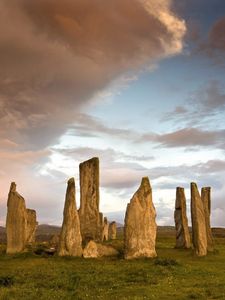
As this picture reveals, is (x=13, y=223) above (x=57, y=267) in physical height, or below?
above

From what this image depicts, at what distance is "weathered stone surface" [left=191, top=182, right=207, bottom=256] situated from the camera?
44.4 meters

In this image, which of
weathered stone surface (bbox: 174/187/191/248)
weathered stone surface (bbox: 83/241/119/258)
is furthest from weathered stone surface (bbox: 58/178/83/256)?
weathered stone surface (bbox: 174/187/191/248)

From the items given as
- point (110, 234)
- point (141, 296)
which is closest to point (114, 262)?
point (141, 296)

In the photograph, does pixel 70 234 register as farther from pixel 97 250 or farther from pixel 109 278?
pixel 109 278

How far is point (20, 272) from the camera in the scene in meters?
33.7

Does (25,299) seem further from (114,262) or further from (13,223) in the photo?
(13,223)

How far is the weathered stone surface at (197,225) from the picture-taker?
1750 inches

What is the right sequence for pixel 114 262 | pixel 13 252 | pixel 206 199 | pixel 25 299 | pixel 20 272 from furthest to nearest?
pixel 206 199
pixel 13 252
pixel 114 262
pixel 20 272
pixel 25 299

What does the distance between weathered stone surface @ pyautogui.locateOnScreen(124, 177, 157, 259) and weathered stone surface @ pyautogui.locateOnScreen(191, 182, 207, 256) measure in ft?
15.7

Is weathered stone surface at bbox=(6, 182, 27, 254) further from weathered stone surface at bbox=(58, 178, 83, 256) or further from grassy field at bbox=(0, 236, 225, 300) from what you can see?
weathered stone surface at bbox=(58, 178, 83, 256)

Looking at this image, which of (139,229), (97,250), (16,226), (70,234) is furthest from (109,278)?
(16,226)

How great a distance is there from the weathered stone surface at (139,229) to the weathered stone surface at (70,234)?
3984 millimetres

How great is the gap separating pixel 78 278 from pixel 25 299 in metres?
6.33

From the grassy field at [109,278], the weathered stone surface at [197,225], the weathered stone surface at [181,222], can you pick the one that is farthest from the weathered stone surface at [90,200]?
the weathered stone surface at [197,225]
